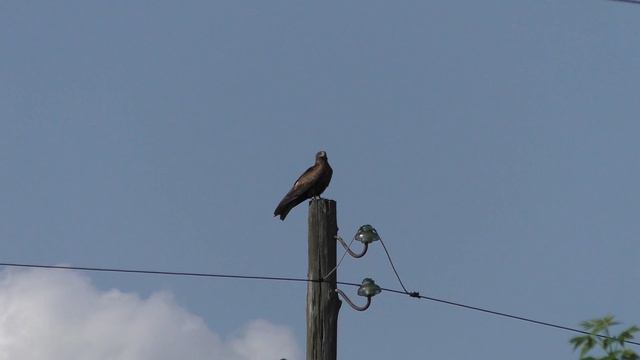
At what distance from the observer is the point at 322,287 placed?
36.6ft

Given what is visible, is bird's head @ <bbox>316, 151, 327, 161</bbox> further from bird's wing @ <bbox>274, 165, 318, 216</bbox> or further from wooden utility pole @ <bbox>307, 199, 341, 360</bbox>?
wooden utility pole @ <bbox>307, 199, 341, 360</bbox>

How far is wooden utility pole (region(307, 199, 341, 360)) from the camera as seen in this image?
35.7ft

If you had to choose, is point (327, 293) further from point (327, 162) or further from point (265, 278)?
point (327, 162)

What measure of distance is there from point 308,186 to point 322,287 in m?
3.04

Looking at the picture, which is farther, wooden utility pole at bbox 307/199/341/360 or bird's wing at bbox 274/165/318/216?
bird's wing at bbox 274/165/318/216

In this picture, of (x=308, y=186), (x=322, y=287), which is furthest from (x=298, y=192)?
(x=322, y=287)

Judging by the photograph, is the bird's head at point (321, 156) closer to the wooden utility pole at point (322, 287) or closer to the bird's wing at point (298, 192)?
the bird's wing at point (298, 192)

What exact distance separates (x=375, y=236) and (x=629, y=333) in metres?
4.33

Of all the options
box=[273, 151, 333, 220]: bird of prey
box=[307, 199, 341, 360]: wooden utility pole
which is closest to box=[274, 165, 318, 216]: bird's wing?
box=[273, 151, 333, 220]: bird of prey

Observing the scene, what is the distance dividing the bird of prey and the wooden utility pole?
230 cm

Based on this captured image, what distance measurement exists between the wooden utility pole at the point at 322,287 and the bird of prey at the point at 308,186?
2.30m

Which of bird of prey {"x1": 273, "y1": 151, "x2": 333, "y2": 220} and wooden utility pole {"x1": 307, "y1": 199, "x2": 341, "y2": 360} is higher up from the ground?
bird of prey {"x1": 273, "y1": 151, "x2": 333, "y2": 220}

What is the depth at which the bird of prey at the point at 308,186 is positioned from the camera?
13.8m

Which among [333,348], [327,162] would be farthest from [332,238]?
[327,162]
